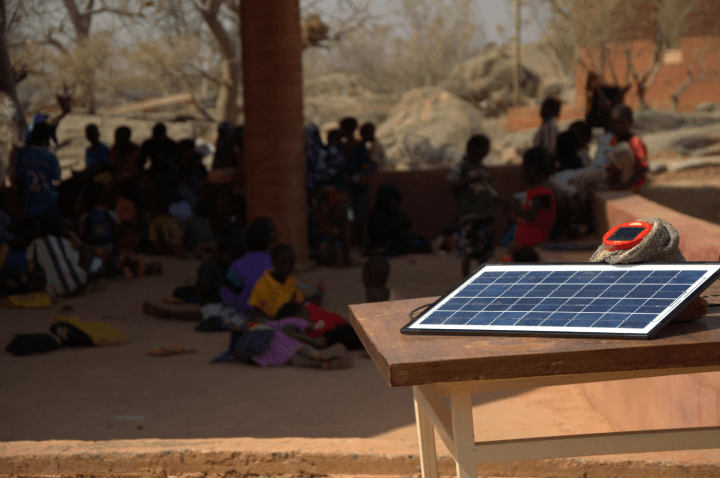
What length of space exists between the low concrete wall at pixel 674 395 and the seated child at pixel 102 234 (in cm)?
597

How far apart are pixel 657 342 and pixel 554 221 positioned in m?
4.81

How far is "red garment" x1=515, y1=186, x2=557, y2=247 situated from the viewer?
19.9 feet

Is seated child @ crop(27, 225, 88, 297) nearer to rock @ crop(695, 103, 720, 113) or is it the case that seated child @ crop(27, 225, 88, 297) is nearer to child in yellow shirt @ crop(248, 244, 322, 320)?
child in yellow shirt @ crop(248, 244, 322, 320)

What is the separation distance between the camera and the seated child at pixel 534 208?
19.8 ft

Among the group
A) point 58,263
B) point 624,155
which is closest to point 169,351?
point 58,263

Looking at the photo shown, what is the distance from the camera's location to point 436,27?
149ft

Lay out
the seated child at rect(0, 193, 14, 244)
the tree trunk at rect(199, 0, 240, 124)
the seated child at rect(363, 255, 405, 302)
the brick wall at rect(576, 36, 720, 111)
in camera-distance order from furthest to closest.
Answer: the brick wall at rect(576, 36, 720, 111) < the tree trunk at rect(199, 0, 240, 124) < the seated child at rect(0, 193, 14, 244) < the seated child at rect(363, 255, 405, 302)

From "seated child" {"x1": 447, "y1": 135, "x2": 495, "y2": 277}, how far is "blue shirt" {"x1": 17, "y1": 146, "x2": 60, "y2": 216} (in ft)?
15.0

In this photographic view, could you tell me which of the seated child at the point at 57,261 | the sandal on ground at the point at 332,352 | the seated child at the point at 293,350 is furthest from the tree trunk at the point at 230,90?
the sandal on ground at the point at 332,352

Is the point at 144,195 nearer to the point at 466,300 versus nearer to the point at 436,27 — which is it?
the point at 466,300

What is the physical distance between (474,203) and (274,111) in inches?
122

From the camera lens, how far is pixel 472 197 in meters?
6.93

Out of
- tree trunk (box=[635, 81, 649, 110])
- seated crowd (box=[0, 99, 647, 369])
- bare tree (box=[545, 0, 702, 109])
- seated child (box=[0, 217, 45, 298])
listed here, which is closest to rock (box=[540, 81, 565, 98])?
bare tree (box=[545, 0, 702, 109])

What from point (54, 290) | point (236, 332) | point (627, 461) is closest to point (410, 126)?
point (54, 290)
